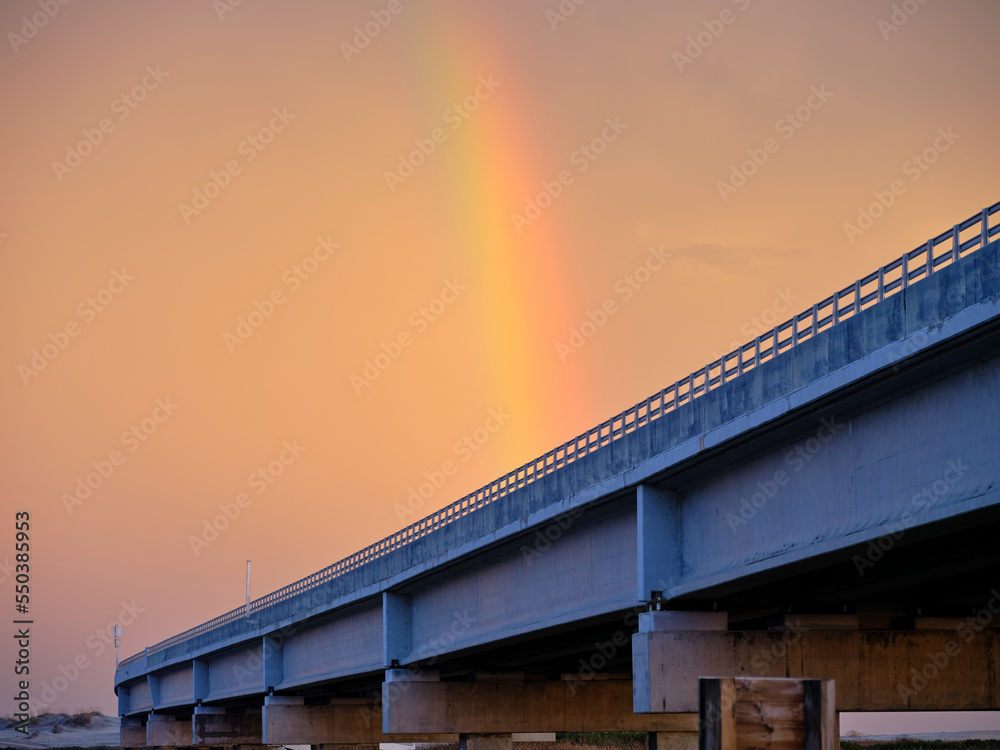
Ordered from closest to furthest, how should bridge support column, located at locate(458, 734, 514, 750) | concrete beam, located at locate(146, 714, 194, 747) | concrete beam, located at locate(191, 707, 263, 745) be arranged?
bridge support column, located at locate(458, 734, 514, 750), concrete beam, located at locate(191, 707, 263, 745), concrete beam, located at locate(146, 714, 194, 747)

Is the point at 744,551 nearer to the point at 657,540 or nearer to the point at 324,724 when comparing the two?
the point at 657,540

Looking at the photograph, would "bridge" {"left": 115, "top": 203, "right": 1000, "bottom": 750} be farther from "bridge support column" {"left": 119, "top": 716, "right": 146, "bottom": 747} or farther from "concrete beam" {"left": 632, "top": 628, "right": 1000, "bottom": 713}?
"bridge support column" {"left": 119, "top": 716, "right": 146, "bottom": 747}

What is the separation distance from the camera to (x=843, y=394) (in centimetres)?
2003

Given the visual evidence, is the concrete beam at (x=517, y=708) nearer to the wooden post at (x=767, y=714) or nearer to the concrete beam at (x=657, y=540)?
the concrete beam at (x=657, y=540)

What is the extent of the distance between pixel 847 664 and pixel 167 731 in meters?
71.8

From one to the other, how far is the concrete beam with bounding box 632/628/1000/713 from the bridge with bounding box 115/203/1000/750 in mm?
50

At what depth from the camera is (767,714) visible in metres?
10.7

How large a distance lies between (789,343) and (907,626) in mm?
10196

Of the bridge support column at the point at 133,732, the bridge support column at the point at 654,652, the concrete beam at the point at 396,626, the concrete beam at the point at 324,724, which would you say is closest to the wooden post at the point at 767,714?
the bridge support column at the point at 654,652

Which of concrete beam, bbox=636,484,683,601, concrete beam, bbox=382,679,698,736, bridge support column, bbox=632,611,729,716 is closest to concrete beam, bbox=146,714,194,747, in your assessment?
concrete beam, bbox=382,679,698,736

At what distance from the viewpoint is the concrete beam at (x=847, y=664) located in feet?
84.1

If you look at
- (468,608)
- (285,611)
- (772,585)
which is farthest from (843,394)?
(285,611)

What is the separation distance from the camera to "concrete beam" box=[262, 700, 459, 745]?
5962 cm

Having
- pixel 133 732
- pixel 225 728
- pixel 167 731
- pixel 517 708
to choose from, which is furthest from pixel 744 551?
pixel 133 732
